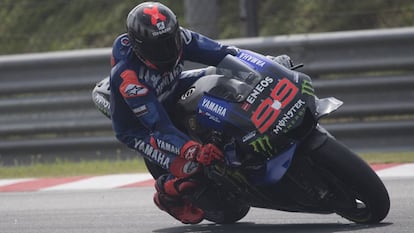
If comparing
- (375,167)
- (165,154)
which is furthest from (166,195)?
(375,167)

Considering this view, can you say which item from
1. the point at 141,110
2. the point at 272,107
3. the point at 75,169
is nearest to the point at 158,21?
the point at 141,110

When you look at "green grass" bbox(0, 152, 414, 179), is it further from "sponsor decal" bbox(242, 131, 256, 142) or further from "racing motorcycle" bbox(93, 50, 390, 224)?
"sponsor decal" bbox(242, 131, 256, 142)

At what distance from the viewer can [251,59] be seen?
6.01 m

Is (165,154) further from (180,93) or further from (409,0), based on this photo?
(409,0)

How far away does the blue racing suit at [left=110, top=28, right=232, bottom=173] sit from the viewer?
19.8 ft

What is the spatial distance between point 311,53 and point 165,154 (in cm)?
444

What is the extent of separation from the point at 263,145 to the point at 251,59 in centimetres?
60

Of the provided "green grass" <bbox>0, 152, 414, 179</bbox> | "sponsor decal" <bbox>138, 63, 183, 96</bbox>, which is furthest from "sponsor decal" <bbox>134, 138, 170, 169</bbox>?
"green grass" <bbox>0, 152, 414, 179</bbox>

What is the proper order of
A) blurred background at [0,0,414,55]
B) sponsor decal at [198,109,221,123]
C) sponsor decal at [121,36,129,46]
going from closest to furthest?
1. sponsor decal at [198,109,221,123]
2. sponsor decal at [121,36,129,46]
3. blurred background at [0,0,414,55]

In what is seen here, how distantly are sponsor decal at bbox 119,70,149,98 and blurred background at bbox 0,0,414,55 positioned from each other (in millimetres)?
4541

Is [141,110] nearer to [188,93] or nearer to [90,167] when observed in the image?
[188,93]

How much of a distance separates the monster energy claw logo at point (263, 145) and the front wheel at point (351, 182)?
259 mm

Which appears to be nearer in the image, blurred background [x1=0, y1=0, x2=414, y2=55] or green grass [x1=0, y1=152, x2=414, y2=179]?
green grass [x1=0, y1=152, x2=414, y2=179]

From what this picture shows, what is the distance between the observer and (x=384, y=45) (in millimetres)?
10125
